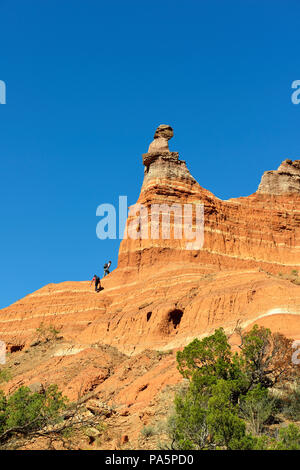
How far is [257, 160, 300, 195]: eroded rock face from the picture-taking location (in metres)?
76.1

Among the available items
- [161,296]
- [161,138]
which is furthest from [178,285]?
[161,138]

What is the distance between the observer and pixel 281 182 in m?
76.8

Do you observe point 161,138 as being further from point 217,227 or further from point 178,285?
point 178,285

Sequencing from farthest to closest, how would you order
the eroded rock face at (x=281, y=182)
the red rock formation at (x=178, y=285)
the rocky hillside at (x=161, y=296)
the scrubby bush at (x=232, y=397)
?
the eroded rock face at (x=281, y=182)
the red rock formation at (x=178, y=285)
the rocky hillside at (x=161, y=296)
the scrubby bush at (x=232, y=397)

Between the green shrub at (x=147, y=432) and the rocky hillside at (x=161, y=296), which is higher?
the rocky hillside at (x=161, y=296)

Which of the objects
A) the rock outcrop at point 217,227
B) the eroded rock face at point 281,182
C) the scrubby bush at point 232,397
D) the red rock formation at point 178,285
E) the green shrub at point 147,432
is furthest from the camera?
the eroded rock face at point 281,182

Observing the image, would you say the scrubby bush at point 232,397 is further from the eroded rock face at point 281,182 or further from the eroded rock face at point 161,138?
the eroded rock face at point 281,182

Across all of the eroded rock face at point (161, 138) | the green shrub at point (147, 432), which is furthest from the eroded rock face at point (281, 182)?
the green shrub at point (147, 432)

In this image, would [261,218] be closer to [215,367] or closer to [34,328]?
[34,328]

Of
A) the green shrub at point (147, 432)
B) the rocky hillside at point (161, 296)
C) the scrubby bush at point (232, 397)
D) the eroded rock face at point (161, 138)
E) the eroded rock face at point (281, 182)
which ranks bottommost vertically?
the green shrub at point (147, 432)

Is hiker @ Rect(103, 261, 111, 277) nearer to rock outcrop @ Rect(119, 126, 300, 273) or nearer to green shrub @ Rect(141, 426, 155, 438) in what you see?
rock outcrop @ Rect(119, 126, 300, 273)

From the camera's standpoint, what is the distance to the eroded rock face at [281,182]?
2997 inches

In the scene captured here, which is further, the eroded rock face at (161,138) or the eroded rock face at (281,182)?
the eroded rock face at (281,182)
